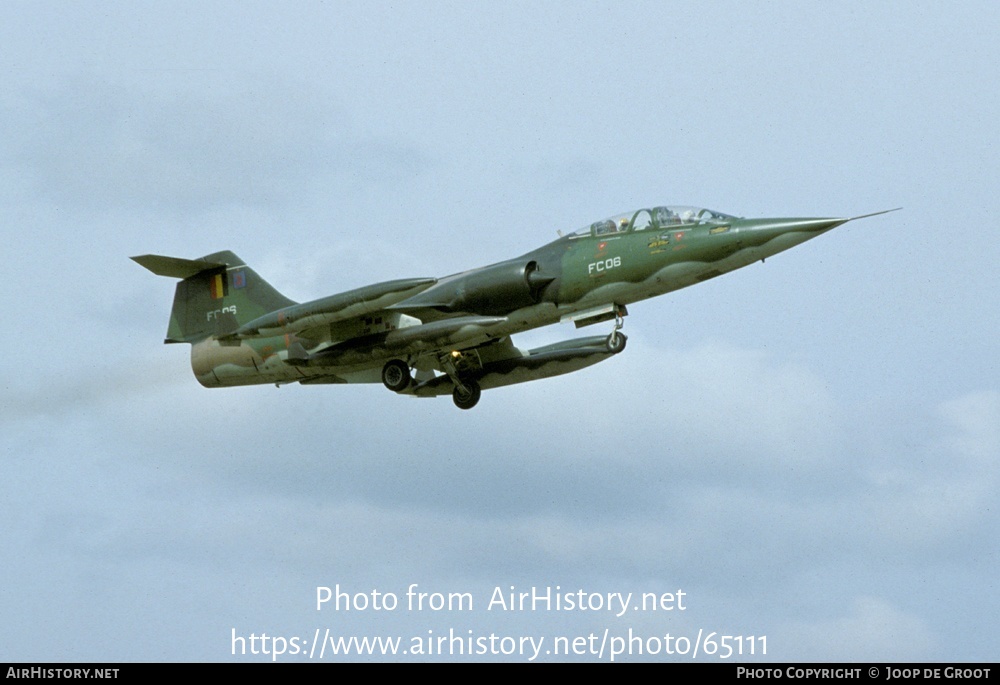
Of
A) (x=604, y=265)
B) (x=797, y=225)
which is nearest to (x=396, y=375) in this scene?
(x=604, y=265)

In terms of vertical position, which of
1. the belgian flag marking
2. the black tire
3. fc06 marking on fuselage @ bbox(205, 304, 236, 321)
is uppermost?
the belgian flag marking

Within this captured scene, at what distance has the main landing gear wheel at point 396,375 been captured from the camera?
103 ft

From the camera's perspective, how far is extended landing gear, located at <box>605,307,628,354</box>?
1161 inches

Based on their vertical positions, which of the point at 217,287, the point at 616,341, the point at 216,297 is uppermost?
the point at 217,287

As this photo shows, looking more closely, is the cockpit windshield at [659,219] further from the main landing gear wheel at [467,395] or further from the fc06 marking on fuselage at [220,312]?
the fc06 marking on fuselage at [220,312]

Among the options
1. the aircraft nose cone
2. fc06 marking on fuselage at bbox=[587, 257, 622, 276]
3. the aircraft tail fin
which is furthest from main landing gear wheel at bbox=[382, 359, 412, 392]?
the aircraft nose cone

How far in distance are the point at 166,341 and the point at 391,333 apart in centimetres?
538

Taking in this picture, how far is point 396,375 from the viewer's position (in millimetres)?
31469

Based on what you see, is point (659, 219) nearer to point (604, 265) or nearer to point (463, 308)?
point (604, 265)

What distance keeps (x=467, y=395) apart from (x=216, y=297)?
18.5ft

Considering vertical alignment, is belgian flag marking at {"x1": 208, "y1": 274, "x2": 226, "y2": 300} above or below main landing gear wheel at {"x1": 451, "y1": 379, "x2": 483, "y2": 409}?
above

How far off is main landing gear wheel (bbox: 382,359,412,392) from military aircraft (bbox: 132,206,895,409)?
0.09 ft

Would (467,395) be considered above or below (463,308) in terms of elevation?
below

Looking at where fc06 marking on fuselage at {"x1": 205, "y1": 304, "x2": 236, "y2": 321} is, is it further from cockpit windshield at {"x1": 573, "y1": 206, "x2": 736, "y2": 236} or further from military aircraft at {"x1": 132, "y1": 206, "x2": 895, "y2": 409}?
cockpit windshield at {"x1": 573, "y1": 206, "x2": 736, "y2": 236}
